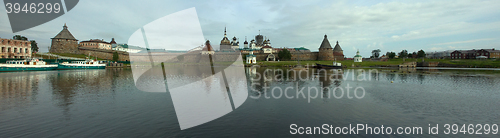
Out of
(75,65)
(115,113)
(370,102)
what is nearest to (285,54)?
(75,65)

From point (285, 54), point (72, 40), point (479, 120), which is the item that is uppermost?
point (72, 40)

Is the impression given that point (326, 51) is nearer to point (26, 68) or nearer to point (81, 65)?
point (81, 65)

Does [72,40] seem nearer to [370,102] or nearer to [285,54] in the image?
[285,54]

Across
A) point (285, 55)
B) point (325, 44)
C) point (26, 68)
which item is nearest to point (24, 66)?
point (26, 68)

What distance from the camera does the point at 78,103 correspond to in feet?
47.1

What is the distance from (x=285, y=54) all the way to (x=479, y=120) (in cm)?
9148

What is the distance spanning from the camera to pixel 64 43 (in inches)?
3656

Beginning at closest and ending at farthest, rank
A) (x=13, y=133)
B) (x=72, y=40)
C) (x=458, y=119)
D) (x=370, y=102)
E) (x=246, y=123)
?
(x=13, y=133) < (x=246, y=123) < (x=458, y=119) < (x=370, y=102) < (x=72, y=40)

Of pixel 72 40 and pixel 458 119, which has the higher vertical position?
pixel 72 40

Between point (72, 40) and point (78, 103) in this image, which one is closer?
point (78, 103)

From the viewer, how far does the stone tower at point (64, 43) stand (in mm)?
92625

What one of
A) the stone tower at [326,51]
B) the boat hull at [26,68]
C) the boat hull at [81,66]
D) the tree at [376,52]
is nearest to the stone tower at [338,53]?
the stone tower at [326,51]

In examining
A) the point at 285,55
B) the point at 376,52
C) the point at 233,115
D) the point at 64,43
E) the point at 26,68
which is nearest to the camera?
the point at 233,115

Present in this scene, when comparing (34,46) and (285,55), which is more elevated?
(34,46)
